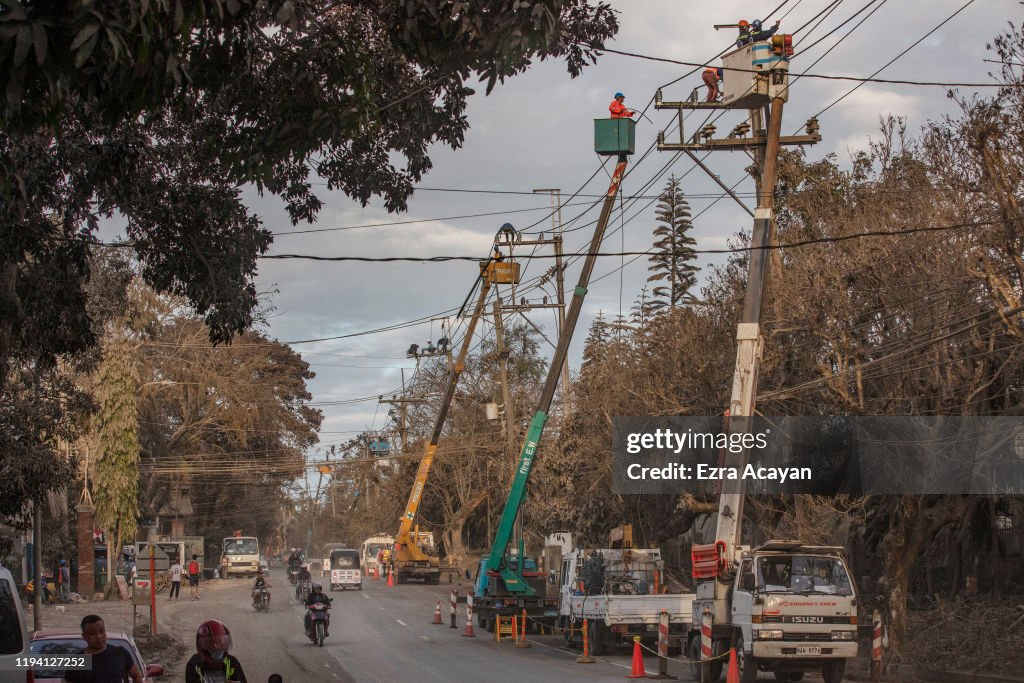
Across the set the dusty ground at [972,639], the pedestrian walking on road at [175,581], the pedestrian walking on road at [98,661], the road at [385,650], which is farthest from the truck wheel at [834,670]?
the pedestrian walking on road at [175,581]

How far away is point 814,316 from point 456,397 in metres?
41.2

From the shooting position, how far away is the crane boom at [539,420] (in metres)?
27.6

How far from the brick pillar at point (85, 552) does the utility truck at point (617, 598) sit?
24668 mm

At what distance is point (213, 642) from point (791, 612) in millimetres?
12285

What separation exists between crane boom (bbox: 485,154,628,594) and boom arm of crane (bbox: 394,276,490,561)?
1120cm

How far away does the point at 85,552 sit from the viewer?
47.1 m

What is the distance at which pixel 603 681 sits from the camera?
20.0 metres

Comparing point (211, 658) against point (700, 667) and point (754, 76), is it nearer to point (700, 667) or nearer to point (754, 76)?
point (700, 667)

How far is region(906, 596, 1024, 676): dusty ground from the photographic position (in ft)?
65.6

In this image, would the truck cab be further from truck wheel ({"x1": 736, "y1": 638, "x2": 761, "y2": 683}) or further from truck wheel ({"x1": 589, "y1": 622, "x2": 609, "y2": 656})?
truck wheel ({"x1": 589, "y1": 622, "x2": 609, "y2": 656})

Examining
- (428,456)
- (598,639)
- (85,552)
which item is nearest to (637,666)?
(598,639)

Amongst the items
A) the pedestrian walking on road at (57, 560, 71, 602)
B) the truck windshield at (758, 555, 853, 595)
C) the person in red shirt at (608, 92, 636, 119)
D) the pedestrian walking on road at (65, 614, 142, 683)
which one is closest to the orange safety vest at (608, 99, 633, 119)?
the person in red shirt at (608, 92, 636, 119)

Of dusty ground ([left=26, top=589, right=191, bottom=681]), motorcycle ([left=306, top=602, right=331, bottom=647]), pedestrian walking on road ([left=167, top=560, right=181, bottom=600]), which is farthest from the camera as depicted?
pedestrian walking on road ([left=167, top=560, right=181, bottom=600])

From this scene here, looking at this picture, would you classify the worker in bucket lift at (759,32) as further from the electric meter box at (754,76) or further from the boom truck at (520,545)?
the boom truck at (520,545)
